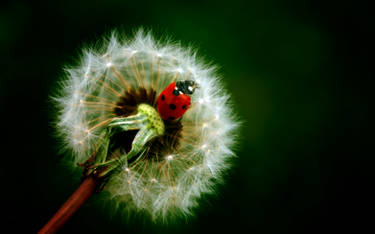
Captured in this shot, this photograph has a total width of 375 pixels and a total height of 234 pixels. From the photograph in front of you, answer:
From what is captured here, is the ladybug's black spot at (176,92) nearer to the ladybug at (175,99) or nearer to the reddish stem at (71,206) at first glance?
the ladybug at (175,99)

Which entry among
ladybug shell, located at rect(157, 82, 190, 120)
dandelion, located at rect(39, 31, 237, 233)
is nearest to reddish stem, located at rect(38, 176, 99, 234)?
dandelion, located at rect(39, 31, 237, 233)

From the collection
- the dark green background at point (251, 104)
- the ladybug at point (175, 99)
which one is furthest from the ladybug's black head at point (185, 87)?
the dark green background at point (251, 104)

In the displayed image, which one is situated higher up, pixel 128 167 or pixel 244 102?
pixel 244 102

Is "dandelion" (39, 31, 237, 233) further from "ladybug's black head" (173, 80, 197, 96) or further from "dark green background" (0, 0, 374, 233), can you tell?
"dark green background" (0, 0, 374, 233)

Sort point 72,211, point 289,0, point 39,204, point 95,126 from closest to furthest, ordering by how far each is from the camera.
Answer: point 72,211 < point 95,126 < point 39,204 < point 289,0

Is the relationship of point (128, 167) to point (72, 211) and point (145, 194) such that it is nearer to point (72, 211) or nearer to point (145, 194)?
point (145, 194)

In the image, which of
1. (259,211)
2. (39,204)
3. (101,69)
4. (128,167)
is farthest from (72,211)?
(259,211)
